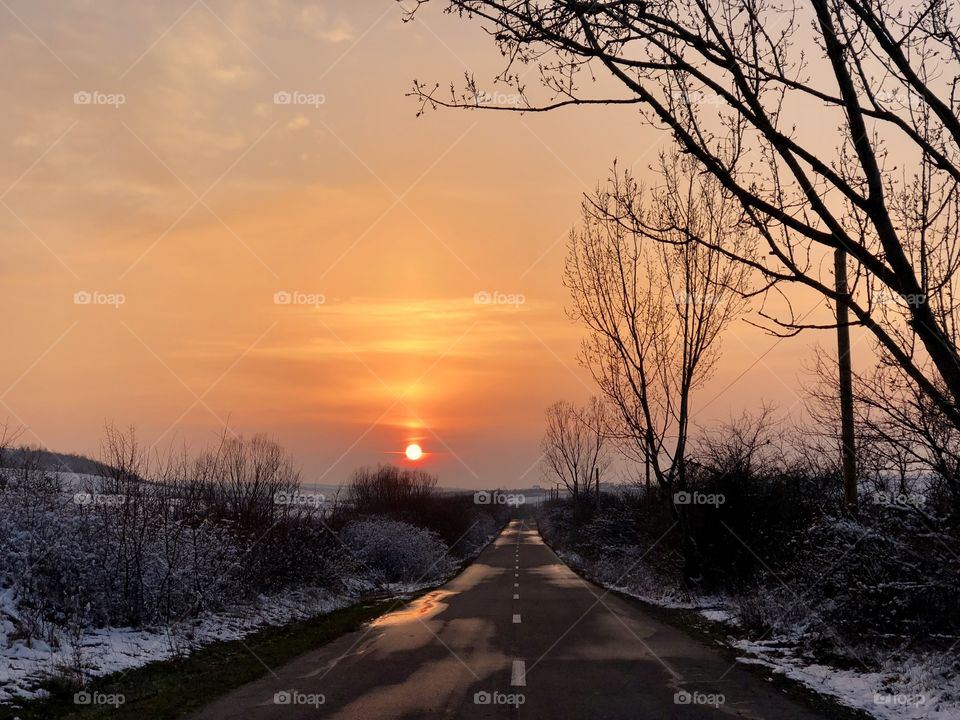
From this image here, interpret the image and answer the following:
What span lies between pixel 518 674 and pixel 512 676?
177 millimetres

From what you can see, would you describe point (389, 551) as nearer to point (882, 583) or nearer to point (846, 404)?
point (846, 404)

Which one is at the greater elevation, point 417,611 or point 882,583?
point 882,583

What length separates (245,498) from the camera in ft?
74.2

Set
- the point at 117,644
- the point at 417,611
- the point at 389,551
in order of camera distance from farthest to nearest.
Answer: the point at 389,551
the point at 417,611
the point at 117,644

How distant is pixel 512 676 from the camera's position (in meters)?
10.5

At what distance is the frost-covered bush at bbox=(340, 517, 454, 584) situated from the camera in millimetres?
31375

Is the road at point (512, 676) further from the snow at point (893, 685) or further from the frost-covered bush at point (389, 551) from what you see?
the frost-covered bush at point (389, 551)

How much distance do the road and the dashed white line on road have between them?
3 cm

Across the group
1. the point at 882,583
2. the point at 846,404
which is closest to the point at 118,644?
the point at 882,583

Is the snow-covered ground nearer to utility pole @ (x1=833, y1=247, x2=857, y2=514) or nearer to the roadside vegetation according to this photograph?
the roadside vegetation

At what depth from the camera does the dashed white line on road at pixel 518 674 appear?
10.0m

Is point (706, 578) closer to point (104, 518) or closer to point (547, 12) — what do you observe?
point (104, 518)

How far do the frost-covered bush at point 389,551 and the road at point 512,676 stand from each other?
43.6ft

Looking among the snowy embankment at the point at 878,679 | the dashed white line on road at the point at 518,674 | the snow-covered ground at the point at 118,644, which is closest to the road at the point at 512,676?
the dashed white line on road at the point at 518,674
